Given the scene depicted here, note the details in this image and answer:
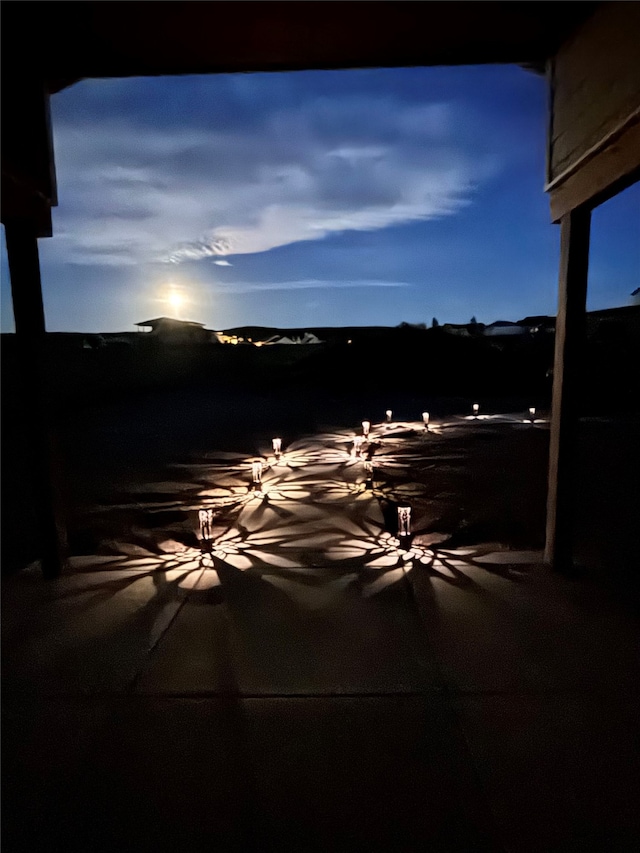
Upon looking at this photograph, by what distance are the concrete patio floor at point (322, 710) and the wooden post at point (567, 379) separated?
25 centimetres

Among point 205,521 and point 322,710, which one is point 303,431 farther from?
point 322,710

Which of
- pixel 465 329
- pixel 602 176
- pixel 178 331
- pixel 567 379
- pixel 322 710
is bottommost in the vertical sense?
pixel 322 710

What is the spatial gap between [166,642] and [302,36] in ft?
10.6

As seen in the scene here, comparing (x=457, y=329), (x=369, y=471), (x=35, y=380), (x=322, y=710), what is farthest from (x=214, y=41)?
(x=457, y=329)

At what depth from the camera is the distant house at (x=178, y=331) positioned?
29.7 metres

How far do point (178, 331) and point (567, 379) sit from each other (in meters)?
31.8

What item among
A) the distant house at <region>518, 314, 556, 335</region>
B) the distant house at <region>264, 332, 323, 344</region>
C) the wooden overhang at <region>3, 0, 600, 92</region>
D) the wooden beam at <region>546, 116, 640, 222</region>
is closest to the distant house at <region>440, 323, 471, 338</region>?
the distant house at <region>518, 314, 556, 335</region>

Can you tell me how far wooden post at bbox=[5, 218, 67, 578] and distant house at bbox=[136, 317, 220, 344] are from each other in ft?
85.9

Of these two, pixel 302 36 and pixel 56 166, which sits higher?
pixel 302 36

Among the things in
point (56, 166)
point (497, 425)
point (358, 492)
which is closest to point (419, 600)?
point (358, 492)

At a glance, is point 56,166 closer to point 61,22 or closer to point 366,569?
point 61,22

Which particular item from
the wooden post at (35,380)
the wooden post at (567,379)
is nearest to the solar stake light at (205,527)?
the wooden post at (35,380)

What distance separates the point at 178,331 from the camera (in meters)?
32.6

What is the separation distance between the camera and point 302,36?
105 inches
